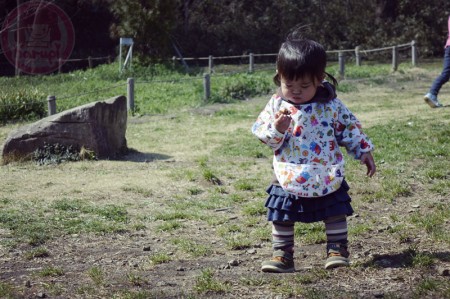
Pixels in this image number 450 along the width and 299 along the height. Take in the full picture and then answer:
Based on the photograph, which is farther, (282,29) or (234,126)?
(282,29)

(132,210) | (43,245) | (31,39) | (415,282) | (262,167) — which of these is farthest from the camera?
(31,39)

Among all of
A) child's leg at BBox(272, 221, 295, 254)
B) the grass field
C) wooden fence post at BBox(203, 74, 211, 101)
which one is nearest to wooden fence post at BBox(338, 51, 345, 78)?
wooden fence post at BBox(203, 74, 211, 101)

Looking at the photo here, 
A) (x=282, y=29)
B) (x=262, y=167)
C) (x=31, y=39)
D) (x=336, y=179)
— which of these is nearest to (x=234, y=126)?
(x=262, y=167)

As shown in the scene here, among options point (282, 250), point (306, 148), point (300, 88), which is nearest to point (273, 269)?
point (282, 250)

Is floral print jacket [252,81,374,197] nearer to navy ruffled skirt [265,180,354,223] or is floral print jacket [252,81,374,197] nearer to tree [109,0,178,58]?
navy ruffled skirt [265,180,354,223]

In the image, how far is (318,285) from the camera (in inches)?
157

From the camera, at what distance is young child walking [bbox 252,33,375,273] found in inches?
165

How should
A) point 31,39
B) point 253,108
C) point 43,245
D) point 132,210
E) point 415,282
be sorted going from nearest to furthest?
point 415,282 → point 43,245 → point 132,210 → point 253,108 → point 31,39

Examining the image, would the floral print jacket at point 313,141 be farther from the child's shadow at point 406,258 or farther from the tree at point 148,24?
the tree at point 148,24

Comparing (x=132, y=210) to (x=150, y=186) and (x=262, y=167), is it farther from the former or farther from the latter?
(x=262, y=167)

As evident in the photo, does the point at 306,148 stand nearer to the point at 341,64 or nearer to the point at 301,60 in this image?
the point at 301,60

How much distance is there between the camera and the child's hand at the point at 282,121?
13.5 ft

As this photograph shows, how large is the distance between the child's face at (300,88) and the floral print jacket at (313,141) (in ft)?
0.13

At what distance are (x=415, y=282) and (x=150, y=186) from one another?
3.85m
